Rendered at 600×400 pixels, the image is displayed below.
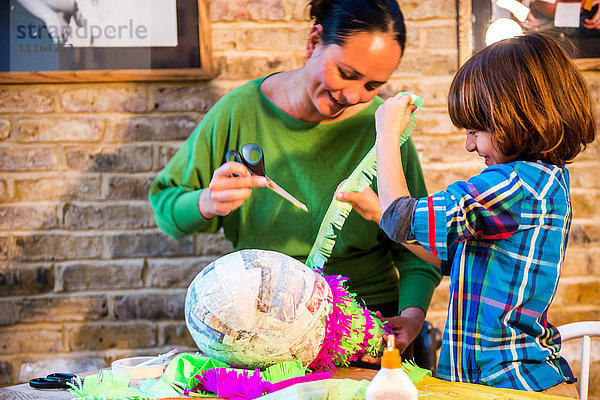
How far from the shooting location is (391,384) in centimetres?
83

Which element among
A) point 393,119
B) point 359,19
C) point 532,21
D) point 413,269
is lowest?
point 413,269

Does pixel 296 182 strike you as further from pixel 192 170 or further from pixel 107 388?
pixel 107 388

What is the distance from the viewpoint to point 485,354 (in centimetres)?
114

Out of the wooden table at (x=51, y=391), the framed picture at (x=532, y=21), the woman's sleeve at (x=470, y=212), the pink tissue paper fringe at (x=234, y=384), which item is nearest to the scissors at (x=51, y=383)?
the wooden table at (x=51, y=391)

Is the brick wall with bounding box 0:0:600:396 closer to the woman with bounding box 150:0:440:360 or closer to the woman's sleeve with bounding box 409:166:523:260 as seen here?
the woman with bounding box 150:0:440:360

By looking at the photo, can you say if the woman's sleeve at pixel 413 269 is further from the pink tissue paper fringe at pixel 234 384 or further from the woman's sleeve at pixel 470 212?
the pink tissue paper fringe at pixel 234 384

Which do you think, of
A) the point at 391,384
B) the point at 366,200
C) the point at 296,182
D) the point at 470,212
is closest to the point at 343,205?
the point at 366,200

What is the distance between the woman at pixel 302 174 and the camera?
161cm

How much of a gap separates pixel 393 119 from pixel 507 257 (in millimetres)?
378

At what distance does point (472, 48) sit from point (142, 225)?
52.1 inches

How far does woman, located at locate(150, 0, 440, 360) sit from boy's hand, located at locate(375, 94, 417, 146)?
252 mm

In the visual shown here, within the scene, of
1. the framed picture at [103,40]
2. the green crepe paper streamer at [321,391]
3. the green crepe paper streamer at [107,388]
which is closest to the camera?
the green crepe paper streamer at [321,391]

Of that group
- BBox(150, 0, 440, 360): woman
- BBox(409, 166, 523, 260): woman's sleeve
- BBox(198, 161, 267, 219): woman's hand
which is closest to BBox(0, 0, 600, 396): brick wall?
BBox(150, 0, 440, 360): woman

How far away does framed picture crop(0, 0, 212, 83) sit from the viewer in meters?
1.98
